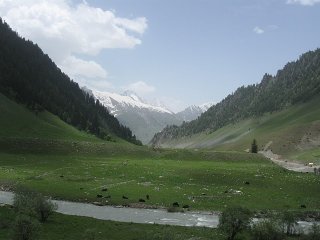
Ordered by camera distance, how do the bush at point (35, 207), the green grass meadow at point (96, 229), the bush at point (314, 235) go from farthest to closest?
the bush at point (35, 207) < the bush at point (314, 235) < the green grass meadow at point (96, 229)

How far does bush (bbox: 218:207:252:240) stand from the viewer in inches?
2007

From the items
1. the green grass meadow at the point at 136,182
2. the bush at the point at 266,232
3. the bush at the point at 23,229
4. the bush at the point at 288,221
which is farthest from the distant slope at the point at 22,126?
the bush at the point at 266,232

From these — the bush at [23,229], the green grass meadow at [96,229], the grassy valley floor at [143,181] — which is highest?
the grassy valley floor at [143,181]

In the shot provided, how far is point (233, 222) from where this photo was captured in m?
51.1

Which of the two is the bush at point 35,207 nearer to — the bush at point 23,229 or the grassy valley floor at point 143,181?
the bush at point 23,229

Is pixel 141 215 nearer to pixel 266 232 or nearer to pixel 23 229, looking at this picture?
pixel 266 232

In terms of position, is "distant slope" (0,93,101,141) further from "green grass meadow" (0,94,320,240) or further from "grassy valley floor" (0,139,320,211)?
"grassy valley floor" (0,139,320,211)

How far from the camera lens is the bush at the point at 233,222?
51.0 meters

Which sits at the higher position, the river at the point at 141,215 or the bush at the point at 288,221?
the bush at the point at 288,221

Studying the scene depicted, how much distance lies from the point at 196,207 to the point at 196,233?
18036mm

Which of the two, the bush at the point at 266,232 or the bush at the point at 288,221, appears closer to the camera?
the bush at the point at 266,232

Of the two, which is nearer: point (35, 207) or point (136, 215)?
point (35, 207)

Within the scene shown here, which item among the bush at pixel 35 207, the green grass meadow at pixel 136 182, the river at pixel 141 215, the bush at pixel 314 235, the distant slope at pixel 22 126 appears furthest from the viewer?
the distant slope at pixel 22 126

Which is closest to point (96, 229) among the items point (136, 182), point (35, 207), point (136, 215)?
point (35, 207)
